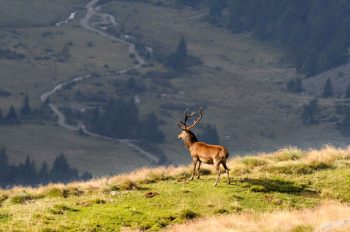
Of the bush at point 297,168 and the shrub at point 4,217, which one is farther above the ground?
the bush at point 297,168

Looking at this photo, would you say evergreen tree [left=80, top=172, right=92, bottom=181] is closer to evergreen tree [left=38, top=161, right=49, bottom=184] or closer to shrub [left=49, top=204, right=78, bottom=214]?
evergreen tree [left=38, top=161, right=49, bottom=184]

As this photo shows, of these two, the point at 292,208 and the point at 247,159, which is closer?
the point at 292,208

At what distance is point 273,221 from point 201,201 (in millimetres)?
4405

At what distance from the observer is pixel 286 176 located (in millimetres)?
28312

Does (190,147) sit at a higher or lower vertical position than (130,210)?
higher

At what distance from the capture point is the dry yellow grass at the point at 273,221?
1908 cm

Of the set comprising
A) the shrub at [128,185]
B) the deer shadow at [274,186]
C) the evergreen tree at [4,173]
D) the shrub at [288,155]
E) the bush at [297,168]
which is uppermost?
the shrub at [288,155]

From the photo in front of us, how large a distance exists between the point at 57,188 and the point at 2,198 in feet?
7.11

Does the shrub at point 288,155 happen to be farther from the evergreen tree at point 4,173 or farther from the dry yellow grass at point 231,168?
the evergreen tree at point 4,173

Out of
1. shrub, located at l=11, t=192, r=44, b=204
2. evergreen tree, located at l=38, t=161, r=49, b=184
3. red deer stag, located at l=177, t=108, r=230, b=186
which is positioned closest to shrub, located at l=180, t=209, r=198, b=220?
red deer stag, located at l=177, t=108, r=230, b=186

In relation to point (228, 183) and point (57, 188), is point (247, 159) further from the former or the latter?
point (57, 188)

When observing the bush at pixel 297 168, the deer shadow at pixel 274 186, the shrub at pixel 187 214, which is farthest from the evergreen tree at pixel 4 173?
the shrub at pixel 187 214

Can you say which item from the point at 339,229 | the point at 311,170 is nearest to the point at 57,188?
the point at 311,170

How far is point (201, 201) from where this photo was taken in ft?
77.9
